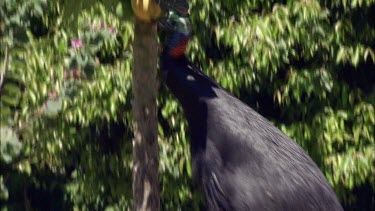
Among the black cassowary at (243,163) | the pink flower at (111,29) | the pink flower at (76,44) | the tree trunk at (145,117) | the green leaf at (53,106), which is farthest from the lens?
the pink flower at (111,29)

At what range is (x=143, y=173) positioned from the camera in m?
3.84

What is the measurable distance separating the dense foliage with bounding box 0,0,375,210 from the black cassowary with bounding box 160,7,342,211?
1032mm

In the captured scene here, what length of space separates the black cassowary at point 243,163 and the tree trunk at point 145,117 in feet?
0.82

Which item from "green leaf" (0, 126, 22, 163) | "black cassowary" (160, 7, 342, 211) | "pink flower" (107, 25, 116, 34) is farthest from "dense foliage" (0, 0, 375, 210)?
"black cassowary" (160, 7, 342, 211)

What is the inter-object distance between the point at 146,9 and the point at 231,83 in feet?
4.13

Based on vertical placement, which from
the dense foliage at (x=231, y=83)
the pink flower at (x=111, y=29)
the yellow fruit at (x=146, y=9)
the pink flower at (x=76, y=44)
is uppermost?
the yellow fruit at (x=146, y=9)

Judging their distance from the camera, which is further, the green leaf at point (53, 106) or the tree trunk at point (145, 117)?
the green leaf at point (53, 106)

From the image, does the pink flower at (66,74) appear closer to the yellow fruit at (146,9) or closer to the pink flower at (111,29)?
the pink flower at (111,29)

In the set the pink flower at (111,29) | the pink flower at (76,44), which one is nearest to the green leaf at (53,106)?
the pink flower at (76,44)

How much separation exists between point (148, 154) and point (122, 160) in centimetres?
118

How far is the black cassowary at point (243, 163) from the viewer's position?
337 centimetres

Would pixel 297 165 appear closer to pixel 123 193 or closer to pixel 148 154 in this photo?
pixel 148 154

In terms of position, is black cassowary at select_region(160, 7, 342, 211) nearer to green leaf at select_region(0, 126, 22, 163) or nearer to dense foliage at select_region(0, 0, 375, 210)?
green leaf at select_region(0, 126, 22, 163)

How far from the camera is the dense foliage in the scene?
451 cm
